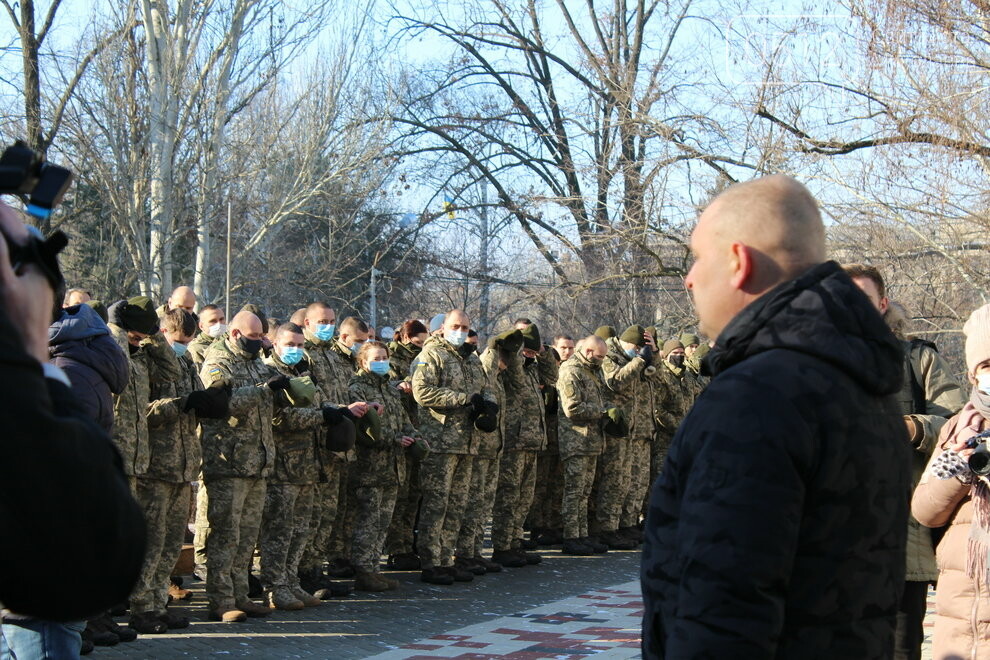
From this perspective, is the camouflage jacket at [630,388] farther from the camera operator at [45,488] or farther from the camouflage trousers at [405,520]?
the camera operator at [45,488]

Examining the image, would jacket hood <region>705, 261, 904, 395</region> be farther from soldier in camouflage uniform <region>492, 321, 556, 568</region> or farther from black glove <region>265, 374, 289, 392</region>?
soldier in camouflage uniform <region>492, 321, 556, 568</region>

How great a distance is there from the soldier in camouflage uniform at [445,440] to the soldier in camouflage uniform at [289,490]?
1658mm

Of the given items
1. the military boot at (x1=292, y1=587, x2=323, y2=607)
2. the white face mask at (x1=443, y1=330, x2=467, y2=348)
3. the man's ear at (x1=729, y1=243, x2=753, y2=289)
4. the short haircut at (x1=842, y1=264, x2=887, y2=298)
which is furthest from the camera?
the white face mask at (x1=443, y1=330, x2=467, y2=348)

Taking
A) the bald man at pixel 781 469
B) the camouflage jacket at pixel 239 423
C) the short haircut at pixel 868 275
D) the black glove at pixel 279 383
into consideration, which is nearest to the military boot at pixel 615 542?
the camouflage jacket at pixel 239 423

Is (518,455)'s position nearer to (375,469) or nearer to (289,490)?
(375,469)

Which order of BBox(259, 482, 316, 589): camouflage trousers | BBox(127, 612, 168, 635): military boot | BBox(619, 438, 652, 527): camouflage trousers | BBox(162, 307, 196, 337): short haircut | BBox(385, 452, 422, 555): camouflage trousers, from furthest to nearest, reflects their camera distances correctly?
1. BBox(619, 438, 652, 527): camouflage trousers
2. BBox(385, 452, 422, 555): camouflage trousers
3. BBox(259, 482, 316, 589): camouflage trousers
4. BBox(162, 307, 196, 337): short haircut
5. BBox(127, 612, 168, 635): military boot

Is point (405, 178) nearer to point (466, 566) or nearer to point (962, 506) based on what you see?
point (466, 566)

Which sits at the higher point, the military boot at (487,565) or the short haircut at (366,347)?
the short haircut at (366,347)

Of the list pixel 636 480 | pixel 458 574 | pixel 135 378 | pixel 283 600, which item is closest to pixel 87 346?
pixel 135 378

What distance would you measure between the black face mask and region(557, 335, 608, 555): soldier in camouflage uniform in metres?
4.79

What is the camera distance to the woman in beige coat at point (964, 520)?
4586mm

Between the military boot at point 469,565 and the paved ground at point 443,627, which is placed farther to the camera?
the military boot at point 469,565

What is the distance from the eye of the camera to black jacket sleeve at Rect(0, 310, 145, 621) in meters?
1.64

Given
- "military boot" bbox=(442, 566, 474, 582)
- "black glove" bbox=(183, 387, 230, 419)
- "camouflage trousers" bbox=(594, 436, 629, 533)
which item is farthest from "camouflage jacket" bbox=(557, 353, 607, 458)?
"black glove" bbox=(183, 387, 230, 419)
